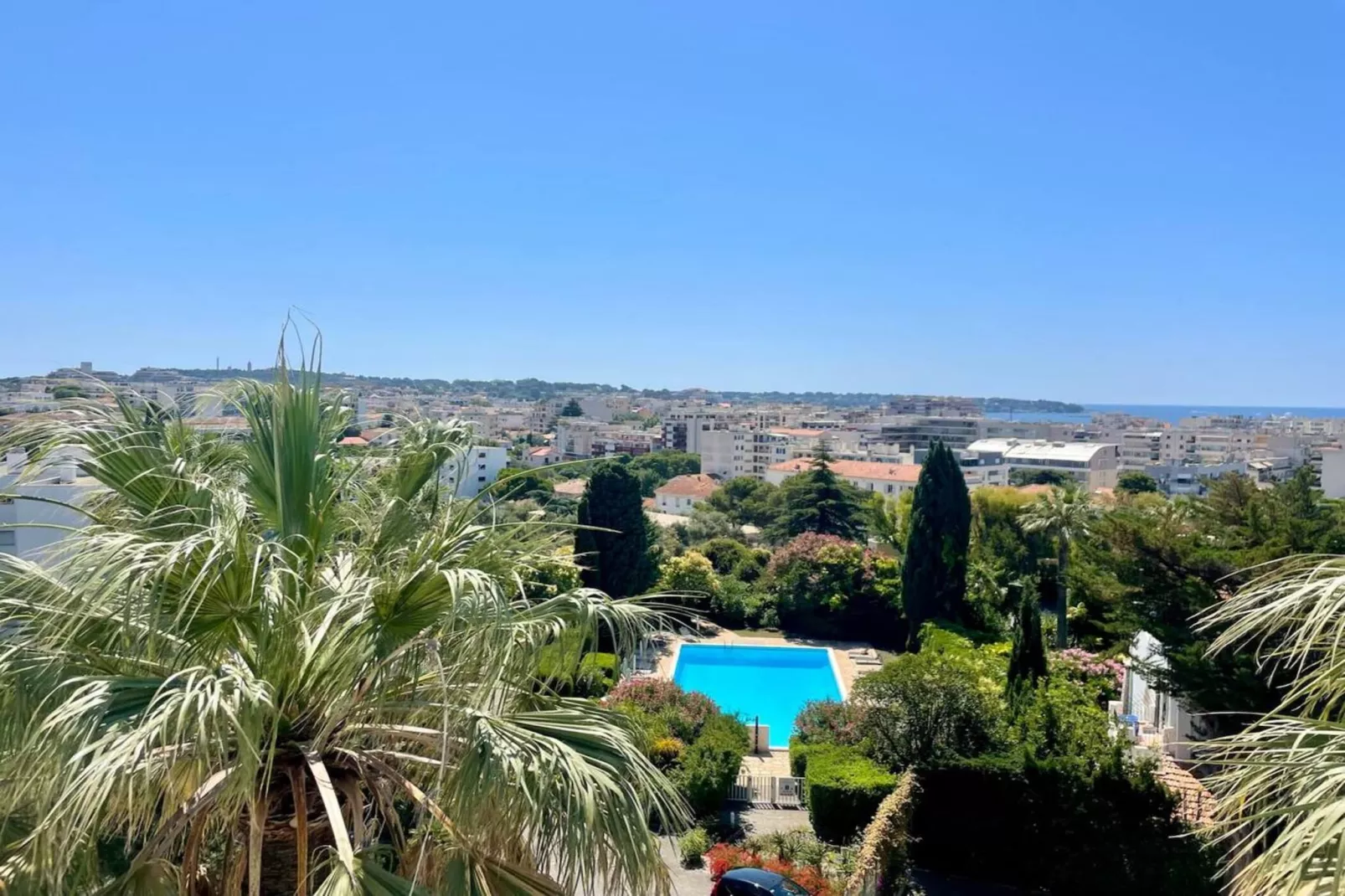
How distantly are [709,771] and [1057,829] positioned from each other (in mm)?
4356

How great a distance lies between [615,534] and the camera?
75.3 feet

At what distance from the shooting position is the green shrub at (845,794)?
37.4 feet

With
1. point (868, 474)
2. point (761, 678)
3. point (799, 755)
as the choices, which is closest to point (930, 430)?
point (868, 474)

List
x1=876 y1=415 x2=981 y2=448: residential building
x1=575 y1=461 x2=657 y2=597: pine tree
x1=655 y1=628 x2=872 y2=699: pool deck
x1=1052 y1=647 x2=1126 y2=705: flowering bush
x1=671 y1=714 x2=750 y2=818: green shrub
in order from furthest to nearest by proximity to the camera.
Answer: x1=876 y1=415 x2=981 y2=448: residential building, x1=575 y1=461 x2=657 y2=597: pine tree, x1=655 y1=628 x2=872 y2=699: pool deck, x1=1052 y1=647 x2=1126 y2=705: flowering bush, x1=671 y1=714 x2=750 y2=818: green shrub

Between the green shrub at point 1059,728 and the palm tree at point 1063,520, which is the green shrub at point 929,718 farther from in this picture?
the palm tree at point 1063,520

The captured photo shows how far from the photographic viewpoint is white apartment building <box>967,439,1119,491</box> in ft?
290

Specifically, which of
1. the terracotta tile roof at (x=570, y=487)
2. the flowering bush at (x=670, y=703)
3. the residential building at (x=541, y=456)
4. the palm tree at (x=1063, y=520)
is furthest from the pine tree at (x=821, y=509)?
the residential building at (x=541, y=456)

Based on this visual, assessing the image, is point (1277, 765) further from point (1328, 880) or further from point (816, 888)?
point (816, 888)

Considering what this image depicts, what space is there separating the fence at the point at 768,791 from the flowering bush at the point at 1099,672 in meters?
6.07

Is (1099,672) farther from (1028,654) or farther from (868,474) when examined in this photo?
(868,474)

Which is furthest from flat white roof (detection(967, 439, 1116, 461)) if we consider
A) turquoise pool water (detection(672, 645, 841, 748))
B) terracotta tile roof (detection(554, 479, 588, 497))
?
turquoise pool water (detection(672, 645, 841, 748))

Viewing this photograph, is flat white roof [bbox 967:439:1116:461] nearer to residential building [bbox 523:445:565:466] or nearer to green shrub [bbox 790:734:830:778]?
residential building [bbox 523:445:565:466]

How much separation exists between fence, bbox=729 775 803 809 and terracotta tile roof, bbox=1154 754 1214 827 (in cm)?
479

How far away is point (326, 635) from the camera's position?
3.84m
